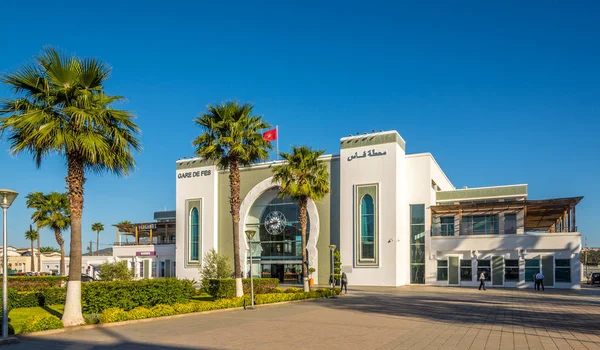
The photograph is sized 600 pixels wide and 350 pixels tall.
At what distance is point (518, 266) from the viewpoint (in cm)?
3975

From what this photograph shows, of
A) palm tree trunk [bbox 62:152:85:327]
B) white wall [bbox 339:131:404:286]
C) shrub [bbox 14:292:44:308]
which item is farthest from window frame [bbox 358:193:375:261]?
palm tree trunk [bbox 62:152:85:327]

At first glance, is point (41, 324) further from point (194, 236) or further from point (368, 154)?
point (194, 236)

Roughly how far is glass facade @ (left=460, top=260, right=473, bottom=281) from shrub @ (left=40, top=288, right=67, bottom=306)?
29.4m

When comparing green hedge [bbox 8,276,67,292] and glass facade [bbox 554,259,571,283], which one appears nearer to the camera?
green hedge [bbox 8,276,67,292]

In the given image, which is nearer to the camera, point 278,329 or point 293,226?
point 278,329

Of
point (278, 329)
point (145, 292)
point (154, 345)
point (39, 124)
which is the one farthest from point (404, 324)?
point (39, 124)

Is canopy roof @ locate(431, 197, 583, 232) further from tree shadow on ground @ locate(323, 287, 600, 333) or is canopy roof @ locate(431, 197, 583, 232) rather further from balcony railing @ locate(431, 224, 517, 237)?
tree shadow on ground @ locate(323, 287, 600, 333)

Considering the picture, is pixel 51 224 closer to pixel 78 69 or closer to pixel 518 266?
pixel 78 69

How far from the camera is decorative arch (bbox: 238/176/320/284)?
147 ft

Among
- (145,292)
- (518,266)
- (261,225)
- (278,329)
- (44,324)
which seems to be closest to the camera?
(44,324)

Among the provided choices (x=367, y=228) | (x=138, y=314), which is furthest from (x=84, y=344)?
(x=367, y=228)

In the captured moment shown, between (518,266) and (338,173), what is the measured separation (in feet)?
52.8

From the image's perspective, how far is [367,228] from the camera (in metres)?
42.7

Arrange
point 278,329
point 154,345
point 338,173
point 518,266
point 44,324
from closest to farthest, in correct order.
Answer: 1. point 154,345
2. point 44,324
3. point 278,329
4. point 518,266
5. point 338,173
